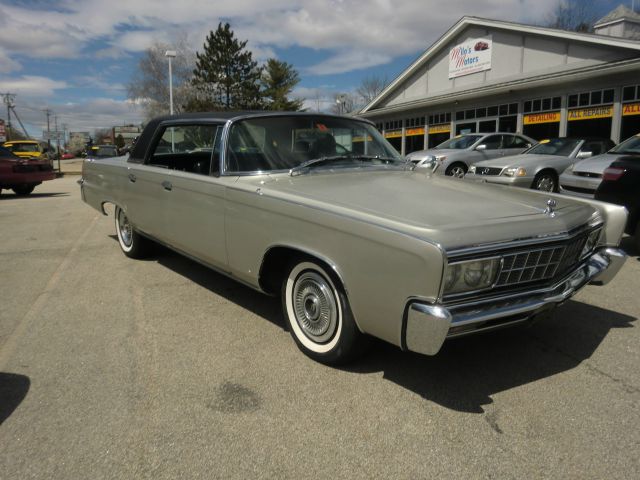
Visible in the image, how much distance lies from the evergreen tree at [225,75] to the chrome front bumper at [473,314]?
153 feet

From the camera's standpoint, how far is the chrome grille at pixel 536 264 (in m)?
2.73

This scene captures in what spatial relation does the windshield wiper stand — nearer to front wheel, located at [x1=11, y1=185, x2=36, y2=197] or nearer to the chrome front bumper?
the chrome front bumper

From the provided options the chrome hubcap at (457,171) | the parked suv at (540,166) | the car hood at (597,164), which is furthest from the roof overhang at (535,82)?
the car hood at (597,164)

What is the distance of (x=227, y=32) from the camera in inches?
1855

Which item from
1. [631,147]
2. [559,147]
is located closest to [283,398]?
[631,147]

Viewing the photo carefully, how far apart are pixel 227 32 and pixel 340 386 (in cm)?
4924

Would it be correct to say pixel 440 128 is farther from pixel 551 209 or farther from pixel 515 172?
pixel 551 209

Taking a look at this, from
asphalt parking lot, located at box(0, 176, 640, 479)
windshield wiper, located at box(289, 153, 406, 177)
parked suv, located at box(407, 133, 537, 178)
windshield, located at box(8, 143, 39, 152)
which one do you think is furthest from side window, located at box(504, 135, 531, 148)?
windshield, located at box(8, 143, 39, 152)

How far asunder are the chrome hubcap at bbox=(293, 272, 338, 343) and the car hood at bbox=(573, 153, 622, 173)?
247 inches

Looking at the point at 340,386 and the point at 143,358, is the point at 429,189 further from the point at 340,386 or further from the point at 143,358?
the point at 143,358

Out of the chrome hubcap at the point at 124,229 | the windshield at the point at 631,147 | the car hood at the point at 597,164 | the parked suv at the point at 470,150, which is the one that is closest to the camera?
the chrome hubcap at the point at 124,229

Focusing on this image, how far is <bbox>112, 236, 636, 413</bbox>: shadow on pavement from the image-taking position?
3012 millimetres

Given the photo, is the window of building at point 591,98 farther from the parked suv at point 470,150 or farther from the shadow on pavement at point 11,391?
the shadow on pavement at point 11,391

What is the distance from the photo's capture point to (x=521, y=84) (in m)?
17.5
